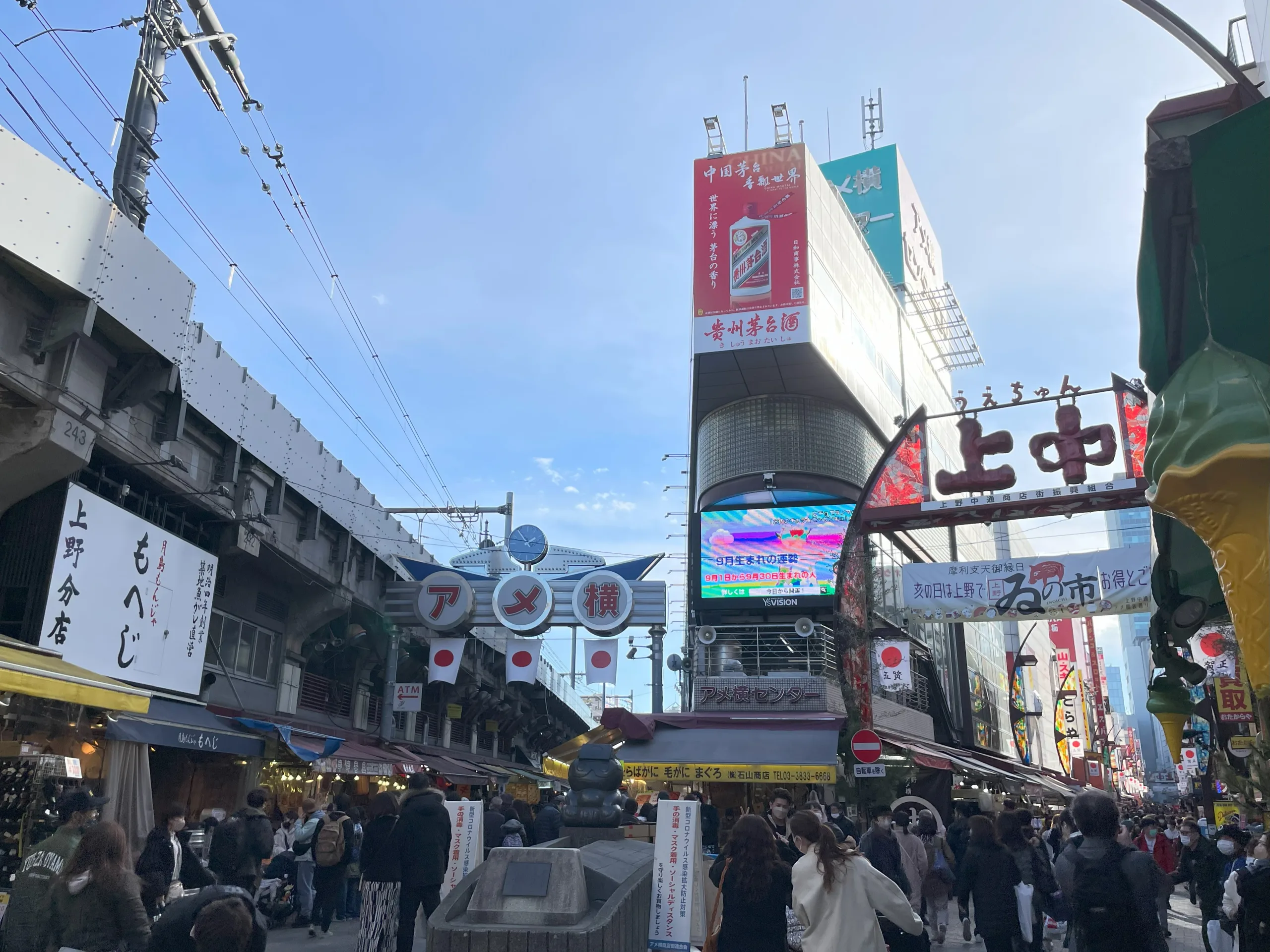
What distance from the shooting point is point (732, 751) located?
747 inches

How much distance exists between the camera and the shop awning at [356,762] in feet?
58.6

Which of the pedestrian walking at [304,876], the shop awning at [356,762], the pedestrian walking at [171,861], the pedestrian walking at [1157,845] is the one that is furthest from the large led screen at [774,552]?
the pedestrian walking at [171,861]

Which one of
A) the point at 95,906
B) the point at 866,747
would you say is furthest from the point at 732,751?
the point at 95,906

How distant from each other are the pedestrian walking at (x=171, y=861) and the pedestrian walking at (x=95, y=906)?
2.34 m

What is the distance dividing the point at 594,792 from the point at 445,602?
16.5 meters

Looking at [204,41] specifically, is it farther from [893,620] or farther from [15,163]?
[893,620]

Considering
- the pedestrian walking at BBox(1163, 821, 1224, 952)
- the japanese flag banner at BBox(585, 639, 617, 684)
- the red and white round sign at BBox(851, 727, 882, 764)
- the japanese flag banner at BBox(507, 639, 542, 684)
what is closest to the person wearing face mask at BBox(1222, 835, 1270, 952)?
the pedestrian walking at BBox(1163, 821, 1224, 952)

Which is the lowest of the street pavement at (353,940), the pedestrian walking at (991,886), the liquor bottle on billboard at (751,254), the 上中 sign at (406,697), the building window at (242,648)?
the street pavement at (353,940)

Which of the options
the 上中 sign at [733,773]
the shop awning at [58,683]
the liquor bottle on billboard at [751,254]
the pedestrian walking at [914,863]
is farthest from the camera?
the liquor bottle on billboard at [751,254]

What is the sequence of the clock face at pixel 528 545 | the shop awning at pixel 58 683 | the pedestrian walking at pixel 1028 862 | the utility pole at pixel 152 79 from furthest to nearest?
the clock face at pixel 528 545 < the utility pole at pixel 152 79 < the shop awning at pixel 58 683 < the pedestrian walking at pixel 1028 862

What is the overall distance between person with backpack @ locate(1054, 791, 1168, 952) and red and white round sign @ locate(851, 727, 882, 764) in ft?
31.8

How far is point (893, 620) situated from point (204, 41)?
65.0ft

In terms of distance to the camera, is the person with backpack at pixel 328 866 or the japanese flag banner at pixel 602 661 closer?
the person with backpack at pixel 328 866

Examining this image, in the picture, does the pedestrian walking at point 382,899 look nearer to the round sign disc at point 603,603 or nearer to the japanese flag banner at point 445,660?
the round sign disc at point 603,603
